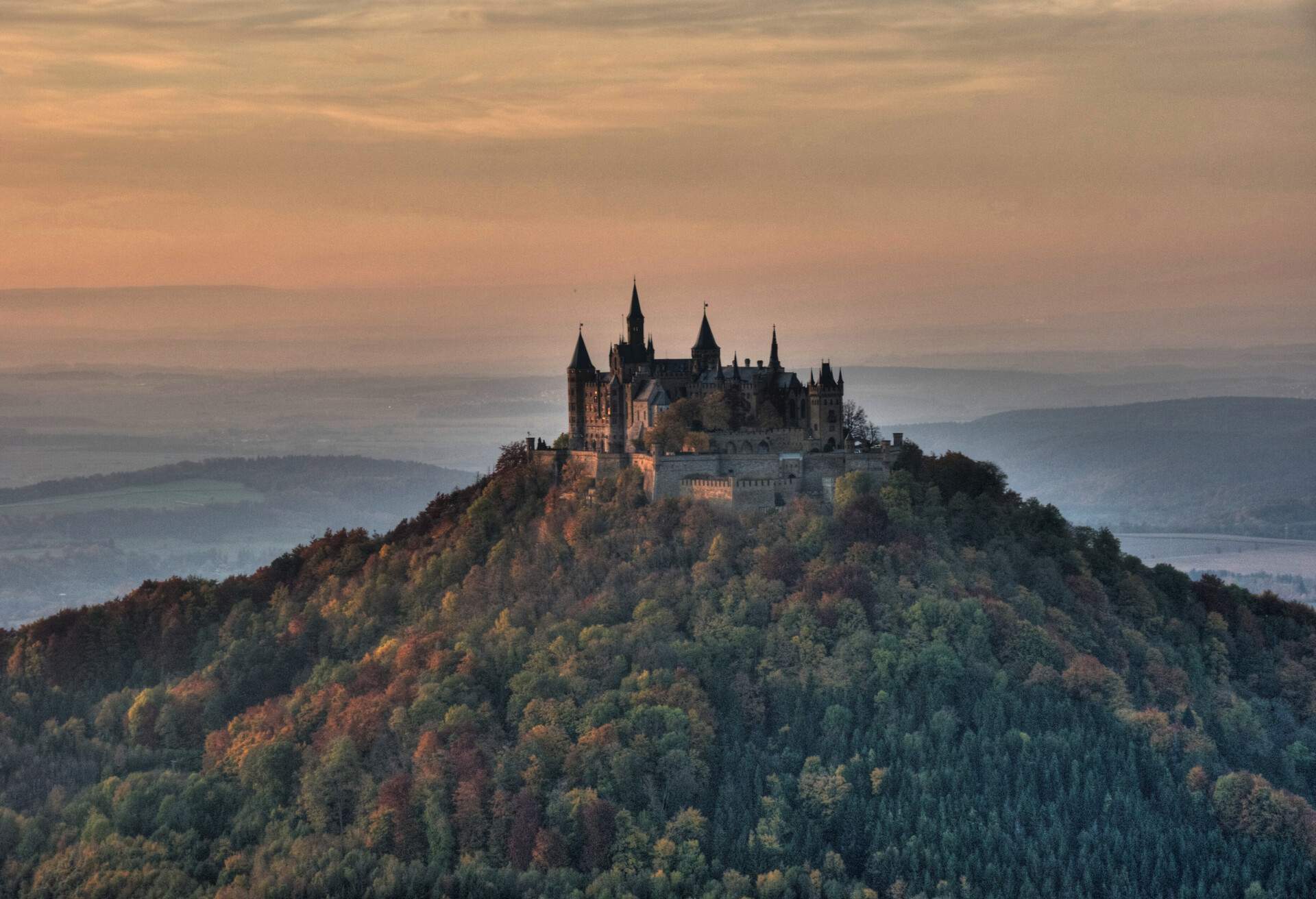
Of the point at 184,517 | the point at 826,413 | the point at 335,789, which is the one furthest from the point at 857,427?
the point at 184,517

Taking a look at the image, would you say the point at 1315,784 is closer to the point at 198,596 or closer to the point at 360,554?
the point at 360,554

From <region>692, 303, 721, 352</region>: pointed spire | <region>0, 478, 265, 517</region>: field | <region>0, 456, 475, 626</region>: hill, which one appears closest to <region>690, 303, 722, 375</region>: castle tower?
<region>692, 303, 721, 352</region>: pointed spire

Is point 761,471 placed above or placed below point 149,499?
above

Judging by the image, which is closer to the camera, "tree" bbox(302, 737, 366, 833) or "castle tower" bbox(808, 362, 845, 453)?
"tree" bbox(302, 737, 366, 833)

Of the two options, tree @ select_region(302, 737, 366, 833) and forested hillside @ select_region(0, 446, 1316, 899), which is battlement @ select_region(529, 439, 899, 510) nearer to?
forested hillside @ select_region(0, 446, 1316, 899)

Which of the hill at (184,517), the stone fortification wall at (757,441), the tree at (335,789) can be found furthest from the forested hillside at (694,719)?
the hill at (184,517)

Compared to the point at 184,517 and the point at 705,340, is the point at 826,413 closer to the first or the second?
the point at 705,340

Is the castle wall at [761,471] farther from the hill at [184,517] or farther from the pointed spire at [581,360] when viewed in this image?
the hill at [184,517]

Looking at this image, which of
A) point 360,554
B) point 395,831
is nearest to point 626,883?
point 395,831
